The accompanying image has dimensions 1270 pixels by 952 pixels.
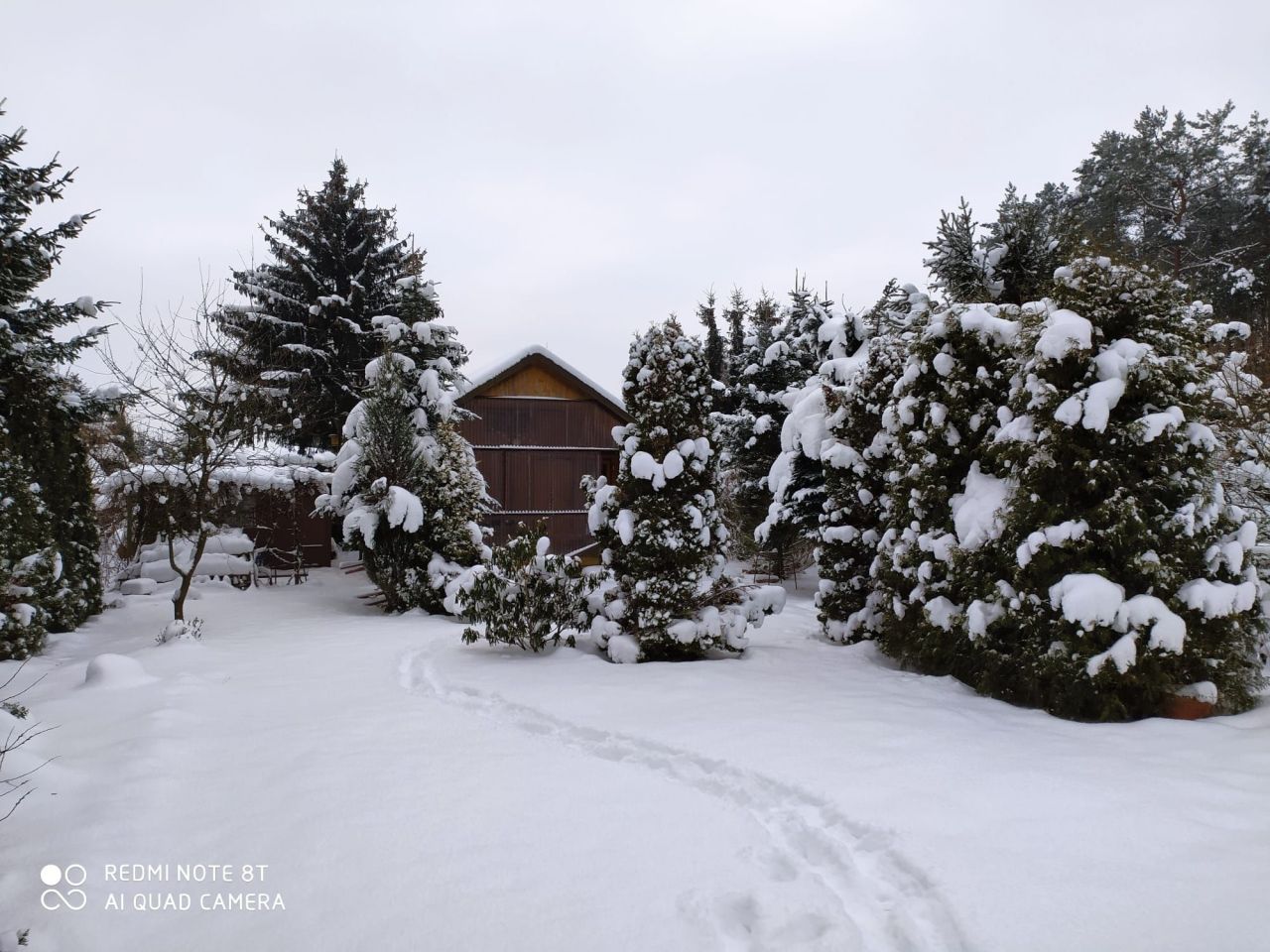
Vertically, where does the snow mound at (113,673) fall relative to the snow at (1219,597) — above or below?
below

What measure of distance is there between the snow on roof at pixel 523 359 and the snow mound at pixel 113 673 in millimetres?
12104

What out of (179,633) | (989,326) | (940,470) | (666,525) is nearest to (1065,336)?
(989,326)

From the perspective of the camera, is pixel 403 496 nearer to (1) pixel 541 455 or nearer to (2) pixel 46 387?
(2) pixel 46 387

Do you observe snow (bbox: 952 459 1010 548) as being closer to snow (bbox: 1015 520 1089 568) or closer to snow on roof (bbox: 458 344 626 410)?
snow (bbox: 1015 520 1089 568)

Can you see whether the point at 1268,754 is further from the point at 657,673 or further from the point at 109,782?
the point at 109,782

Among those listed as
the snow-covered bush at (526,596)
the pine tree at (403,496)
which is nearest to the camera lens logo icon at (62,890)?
the snow-covered bush at (526,596)

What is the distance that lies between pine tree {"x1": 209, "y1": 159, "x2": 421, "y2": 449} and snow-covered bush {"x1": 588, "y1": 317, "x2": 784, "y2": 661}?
14063 millimetres

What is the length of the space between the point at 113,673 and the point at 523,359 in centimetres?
1396

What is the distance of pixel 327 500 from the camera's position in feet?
46.9

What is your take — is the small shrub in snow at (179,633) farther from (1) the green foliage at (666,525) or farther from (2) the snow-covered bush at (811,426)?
(2) the snow-covered bush at (811,426)

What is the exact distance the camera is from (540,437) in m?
20.4

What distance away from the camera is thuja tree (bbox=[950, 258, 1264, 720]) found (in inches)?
208

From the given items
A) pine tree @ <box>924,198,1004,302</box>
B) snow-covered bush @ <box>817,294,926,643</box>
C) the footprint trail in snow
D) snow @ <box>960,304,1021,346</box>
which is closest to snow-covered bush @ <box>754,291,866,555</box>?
snow-covered bush @ <box>817,294,926,643</box>

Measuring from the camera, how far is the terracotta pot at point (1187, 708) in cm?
529
